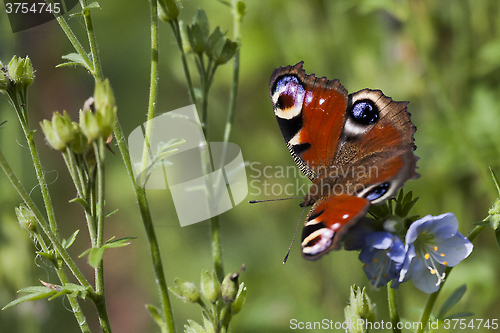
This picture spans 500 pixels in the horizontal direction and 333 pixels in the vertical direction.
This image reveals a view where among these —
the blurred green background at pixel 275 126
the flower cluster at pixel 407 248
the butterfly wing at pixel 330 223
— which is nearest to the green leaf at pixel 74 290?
the butterfly wing at pixel 330 223

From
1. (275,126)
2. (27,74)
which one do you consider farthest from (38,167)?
(275,126)

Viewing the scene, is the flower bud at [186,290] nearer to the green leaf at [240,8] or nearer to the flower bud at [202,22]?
the flower bud at [202,22]

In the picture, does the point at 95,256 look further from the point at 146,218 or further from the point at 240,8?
the point at 240,8

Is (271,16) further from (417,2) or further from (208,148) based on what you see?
(208,148)

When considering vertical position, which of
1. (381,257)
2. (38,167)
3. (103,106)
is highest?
(103,106)

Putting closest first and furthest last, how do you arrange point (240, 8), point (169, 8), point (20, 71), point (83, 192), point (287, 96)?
Result: point (83, 192) < point (20, 71) < point (169, 8) < point (287, 96) < point (240, 8)

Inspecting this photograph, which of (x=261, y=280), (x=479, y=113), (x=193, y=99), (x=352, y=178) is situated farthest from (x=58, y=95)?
(x=479, y=113)
